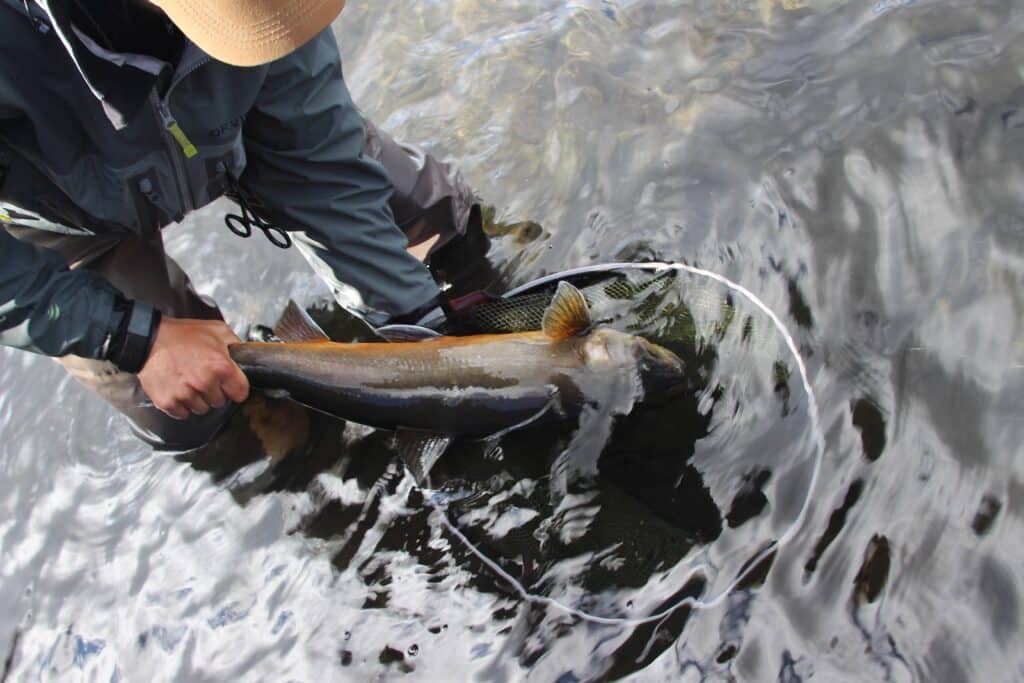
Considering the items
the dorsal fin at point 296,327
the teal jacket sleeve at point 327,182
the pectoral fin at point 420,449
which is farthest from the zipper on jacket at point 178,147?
the pectoral fin at point 420,449

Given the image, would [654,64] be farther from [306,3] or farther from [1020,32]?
[306,3]

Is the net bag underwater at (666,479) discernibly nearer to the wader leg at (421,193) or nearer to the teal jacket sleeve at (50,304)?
the wader leg at (421,193)

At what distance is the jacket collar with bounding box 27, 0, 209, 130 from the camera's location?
2.56 metres

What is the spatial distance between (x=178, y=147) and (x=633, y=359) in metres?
1.93

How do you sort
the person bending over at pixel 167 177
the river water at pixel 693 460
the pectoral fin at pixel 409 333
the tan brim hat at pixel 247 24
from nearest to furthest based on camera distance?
the tan brim hat at pixel 247 24
the person bending over at pixel 167 177
the river water at pixel 693 460
the pectoral fin at pixel 409 333

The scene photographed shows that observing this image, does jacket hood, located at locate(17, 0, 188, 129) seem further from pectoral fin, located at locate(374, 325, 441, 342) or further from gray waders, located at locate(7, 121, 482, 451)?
pectoral fin, located at locate(374, 325, 441, 342)

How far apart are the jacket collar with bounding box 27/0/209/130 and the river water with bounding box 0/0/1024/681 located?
1.79 metres

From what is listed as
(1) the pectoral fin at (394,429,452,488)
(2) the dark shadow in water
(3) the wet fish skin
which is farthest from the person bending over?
(2) the dark shadow in water

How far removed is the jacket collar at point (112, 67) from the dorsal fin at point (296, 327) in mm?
1140

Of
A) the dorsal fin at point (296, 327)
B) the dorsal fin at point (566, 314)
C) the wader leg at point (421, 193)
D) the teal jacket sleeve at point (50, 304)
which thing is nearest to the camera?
the teal jacket sleeve at point (50, 304)

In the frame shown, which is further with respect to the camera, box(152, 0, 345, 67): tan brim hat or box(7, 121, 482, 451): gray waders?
box(7, 121, 482, 451): gray waders

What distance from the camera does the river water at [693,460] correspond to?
9.50 ft

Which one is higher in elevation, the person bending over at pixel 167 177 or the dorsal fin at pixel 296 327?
the person bending over at pixel 167 177

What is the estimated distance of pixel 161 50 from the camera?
116 inches
